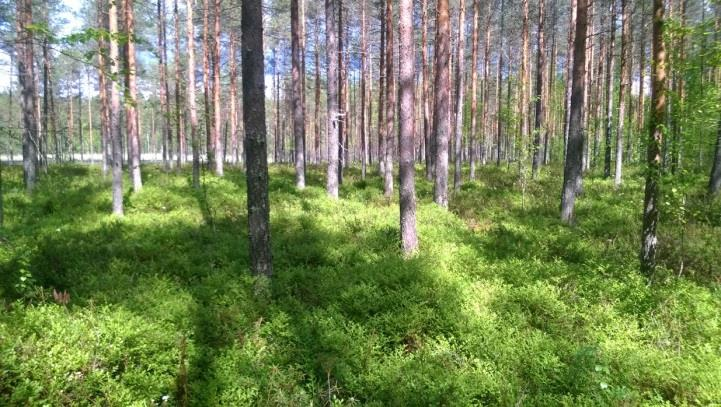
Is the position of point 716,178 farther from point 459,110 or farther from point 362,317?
point 362,317

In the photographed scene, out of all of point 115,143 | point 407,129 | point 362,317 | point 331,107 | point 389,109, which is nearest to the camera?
point 362,317

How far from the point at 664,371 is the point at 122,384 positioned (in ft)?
20.8

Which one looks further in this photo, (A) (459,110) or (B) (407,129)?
(A) (459,110)

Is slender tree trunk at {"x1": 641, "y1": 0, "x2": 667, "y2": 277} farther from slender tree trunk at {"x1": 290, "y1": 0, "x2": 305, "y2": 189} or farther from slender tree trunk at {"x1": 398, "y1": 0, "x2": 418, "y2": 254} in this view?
slender tree trunk at {"x1": 290, "y1": 0, "x2": 305, "y2": 189}

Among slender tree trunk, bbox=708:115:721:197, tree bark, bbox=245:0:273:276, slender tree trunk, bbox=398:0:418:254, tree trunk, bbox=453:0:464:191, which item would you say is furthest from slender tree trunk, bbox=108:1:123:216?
slender tree trunk, bbox=708:115:721:197

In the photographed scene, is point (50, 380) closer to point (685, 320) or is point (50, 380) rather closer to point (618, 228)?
point (685, 320)

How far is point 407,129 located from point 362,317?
4171 mm

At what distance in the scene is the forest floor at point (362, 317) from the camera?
4.73 m

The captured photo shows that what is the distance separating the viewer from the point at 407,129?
855 centimetres

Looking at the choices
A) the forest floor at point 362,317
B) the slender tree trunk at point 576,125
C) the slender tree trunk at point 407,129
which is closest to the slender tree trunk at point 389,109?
the forest floor at point 362,317

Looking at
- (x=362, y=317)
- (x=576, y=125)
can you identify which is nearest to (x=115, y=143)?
(x=362, y=317)

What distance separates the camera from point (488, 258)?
8.20m

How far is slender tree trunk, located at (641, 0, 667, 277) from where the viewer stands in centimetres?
697

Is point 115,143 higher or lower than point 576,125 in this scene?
lower
